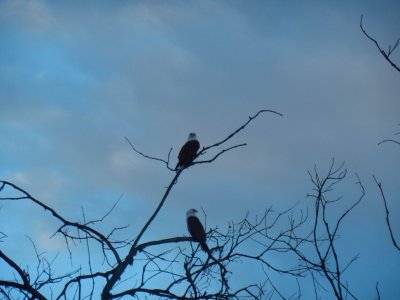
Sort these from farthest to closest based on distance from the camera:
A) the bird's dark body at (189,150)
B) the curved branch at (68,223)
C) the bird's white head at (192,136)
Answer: the bird's white head at (192,136), the bird's dark body at (189,150), the curved branch at (68,223)

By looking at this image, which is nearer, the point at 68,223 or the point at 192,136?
the point at 68,223

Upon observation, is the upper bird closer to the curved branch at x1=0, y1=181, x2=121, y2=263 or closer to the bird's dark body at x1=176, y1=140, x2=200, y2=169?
the bird's dark body at x1=176, y1=140, x2=200, y2=169

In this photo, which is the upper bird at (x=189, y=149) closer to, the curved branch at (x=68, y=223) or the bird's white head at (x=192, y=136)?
the bird's white head at (x=192, y=136)

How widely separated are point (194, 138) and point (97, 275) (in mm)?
6457

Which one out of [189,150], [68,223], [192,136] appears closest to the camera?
[68,223]

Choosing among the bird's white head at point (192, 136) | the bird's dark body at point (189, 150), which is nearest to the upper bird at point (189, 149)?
the bird's dark body at point (189, 150)

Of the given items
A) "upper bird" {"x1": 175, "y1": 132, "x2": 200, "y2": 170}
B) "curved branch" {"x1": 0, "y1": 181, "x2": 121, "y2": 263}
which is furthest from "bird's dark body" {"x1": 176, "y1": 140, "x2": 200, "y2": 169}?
"curved branch" {"x1": 0, "y1": 181, "x2": 121, "y2": 263}

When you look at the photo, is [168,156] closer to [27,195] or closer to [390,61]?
[27,195]

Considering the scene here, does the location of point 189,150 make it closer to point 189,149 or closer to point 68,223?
point 189,149

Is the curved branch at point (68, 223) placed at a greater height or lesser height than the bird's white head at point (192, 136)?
lesser

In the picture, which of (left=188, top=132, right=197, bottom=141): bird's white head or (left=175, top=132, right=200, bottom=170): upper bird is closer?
(left=175, top=132, right=200, bottom=170): upper bird

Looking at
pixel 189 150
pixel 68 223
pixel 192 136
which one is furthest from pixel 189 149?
pixel 68 223

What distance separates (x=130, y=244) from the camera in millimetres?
3262

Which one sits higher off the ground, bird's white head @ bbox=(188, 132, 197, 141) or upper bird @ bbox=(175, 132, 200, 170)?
bird's white head @ bbox=(188, 132, 197, 141)
